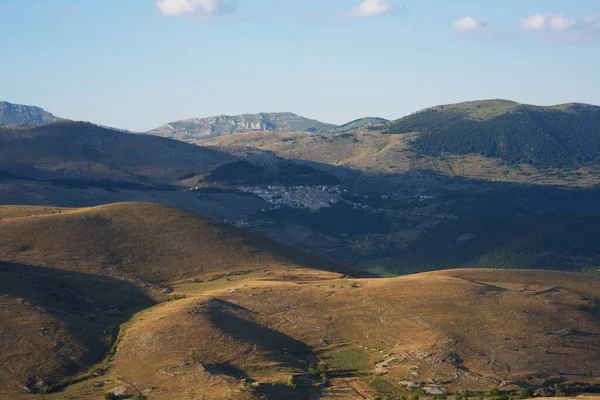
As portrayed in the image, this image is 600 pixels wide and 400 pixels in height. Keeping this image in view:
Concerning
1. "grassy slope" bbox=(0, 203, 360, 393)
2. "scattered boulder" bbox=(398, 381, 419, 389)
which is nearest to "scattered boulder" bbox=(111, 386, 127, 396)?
"grassy slope" bbox=(0, 203, 360, 393)

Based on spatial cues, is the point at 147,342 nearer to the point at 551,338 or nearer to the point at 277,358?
the point at 277,358

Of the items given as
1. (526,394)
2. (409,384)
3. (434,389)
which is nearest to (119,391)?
(409,384)

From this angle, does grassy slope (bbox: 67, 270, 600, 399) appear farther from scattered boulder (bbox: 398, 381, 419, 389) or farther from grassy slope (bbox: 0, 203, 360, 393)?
grassy slope (bbox: 0, 203, 360, 393)

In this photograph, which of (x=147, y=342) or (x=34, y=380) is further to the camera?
(x=147, y=342)

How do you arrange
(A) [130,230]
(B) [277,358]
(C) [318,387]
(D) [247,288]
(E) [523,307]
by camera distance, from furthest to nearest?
(A) [130,230], (D) [247,288], (E) [523,307], (B) [277,358], (C) [318,387]

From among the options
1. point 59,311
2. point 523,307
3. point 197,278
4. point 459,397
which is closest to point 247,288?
point 197,278

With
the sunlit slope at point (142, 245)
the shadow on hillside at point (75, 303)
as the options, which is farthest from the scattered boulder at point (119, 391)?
the sunlit slope at point (142, 245)

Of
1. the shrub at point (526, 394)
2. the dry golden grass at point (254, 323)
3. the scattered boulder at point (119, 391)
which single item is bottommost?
the shrub at point (526, 394)

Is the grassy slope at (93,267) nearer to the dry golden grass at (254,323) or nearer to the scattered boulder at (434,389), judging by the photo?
the dry golden grass at (254,323)
